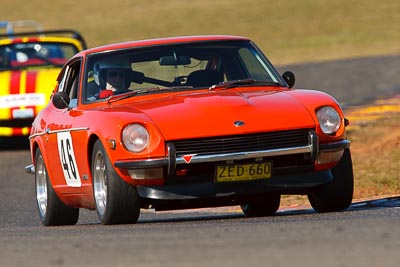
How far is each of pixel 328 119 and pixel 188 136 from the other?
1022 mm

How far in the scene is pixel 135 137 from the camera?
836 centimetres

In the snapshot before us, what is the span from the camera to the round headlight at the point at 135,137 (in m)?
8.32

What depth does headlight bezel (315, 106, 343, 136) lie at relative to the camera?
8602 mm

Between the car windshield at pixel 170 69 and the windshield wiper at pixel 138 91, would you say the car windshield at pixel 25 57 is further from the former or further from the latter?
the windshield wiper at pixel 138 91

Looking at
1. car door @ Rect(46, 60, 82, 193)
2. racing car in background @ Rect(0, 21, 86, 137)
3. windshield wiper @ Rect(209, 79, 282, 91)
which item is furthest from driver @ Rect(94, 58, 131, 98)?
racing car in background @ Rect(0, 21, 86, 137)

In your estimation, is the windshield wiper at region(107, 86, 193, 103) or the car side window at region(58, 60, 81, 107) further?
the car side window at region(58, 60, 81, 107)

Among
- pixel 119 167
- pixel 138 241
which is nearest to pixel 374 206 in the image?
pixel 119 167

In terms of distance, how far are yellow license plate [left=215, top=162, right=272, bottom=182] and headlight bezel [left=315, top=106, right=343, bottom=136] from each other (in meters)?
0.49

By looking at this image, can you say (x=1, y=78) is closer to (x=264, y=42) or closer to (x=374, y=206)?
(x=374, y=206)

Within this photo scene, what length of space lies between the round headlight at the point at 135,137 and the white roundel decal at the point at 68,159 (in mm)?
920

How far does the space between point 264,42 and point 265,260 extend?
1336 inches

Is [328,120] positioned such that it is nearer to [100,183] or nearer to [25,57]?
[100,183]

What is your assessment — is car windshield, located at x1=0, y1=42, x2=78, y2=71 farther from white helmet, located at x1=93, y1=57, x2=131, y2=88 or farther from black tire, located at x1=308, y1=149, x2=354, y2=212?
black tire, located at x1=308, y1=149, x2=354, y2=212

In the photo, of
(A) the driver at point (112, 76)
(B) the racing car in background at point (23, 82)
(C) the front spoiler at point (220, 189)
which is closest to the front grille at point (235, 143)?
(C) the front spoiler at point (220, 189)
